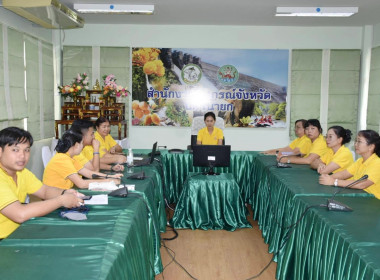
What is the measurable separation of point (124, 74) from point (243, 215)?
3629 mm

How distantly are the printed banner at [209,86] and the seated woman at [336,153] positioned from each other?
9.46ft

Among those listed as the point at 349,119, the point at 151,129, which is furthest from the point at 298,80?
the point at 151,129

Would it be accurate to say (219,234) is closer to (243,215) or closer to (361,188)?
(243,215)

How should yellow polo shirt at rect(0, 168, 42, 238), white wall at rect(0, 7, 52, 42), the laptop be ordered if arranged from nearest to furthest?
yellow polo shirt at rect(0, 168, 42, 238), the laptop, white wall at rect(0, 7, 52, 42)

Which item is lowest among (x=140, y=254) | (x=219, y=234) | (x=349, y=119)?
(x=219, y=234)

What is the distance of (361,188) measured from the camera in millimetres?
2893

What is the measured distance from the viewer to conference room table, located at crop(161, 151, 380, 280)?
1.78 meters

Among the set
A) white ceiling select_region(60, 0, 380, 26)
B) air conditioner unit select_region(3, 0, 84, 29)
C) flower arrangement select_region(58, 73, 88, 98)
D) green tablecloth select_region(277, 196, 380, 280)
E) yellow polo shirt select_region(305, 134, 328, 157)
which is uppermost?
white ceiling select_region(60, 0, 380, 26)

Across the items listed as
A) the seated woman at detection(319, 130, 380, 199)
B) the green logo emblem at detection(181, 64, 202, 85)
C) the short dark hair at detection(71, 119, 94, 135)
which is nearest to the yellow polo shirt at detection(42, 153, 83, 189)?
the short dark hair at detection(71, 119, 94, 135)

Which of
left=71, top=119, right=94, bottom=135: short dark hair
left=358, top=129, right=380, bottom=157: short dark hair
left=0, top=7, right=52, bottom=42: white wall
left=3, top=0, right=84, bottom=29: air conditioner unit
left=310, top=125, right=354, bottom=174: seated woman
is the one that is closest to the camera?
left=358, top=129, right=380, bottom=157: short dark hair

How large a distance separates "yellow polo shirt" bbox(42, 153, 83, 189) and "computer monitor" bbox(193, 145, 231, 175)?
5.24ft

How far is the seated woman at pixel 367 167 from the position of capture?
2.80m

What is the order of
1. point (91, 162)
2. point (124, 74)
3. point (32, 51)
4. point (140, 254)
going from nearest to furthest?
point (140, 254), point (91, 162), point (32, 51), point (124, 74)

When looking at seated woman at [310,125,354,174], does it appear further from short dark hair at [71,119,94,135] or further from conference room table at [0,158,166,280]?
short dark hair at [71,119,94,135]
